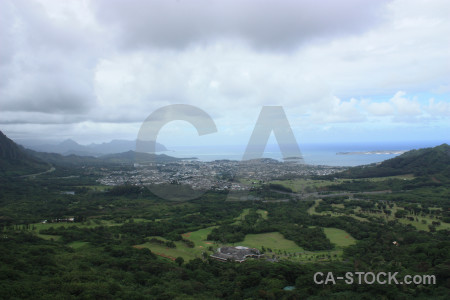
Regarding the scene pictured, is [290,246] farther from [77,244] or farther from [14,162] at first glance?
[14,162]

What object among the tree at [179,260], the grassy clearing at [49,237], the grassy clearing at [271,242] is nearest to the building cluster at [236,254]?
the grassy clearing at [271,242]

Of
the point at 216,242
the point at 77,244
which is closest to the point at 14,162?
the point at 77,244

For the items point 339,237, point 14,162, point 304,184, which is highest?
point 14,162

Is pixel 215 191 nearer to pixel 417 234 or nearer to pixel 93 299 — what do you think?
pixel 417 234

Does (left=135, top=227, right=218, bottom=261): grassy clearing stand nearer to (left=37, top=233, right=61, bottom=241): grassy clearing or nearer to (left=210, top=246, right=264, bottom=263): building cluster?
(left=210, top=246, right=264, bottom=263): building cluster

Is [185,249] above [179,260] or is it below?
below
